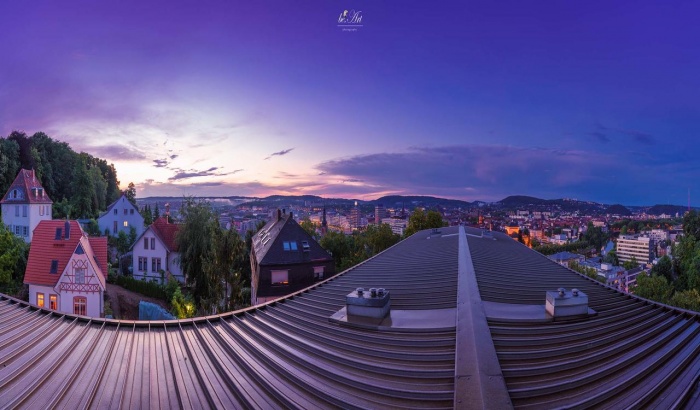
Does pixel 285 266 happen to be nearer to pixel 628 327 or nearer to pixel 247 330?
pixel 247 330

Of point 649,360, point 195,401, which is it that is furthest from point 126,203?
point 649,360

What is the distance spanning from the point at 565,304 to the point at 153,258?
29.9 meters

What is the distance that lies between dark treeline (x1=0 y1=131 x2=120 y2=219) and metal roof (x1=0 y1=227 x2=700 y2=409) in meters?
47.5

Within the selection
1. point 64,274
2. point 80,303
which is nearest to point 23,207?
point 64,274

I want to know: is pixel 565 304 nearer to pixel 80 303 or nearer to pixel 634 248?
pixel 80 303

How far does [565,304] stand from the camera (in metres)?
6.05

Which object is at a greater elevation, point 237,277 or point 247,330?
point 247,330

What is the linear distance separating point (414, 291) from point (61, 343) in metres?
6.39

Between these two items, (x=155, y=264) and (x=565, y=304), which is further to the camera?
(x=155, y=264)

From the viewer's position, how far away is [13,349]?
5371mm

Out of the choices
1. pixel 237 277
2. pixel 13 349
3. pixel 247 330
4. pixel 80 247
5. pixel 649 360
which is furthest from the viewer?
pixel 80 247

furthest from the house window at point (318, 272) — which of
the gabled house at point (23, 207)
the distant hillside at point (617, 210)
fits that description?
the distant hillside at point (617, 210)

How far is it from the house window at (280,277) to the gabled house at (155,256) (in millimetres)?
11942

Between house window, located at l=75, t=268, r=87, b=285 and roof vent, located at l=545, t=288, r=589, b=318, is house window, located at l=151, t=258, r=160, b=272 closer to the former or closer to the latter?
house window, located at l=75, t=268, r=87, b=285
